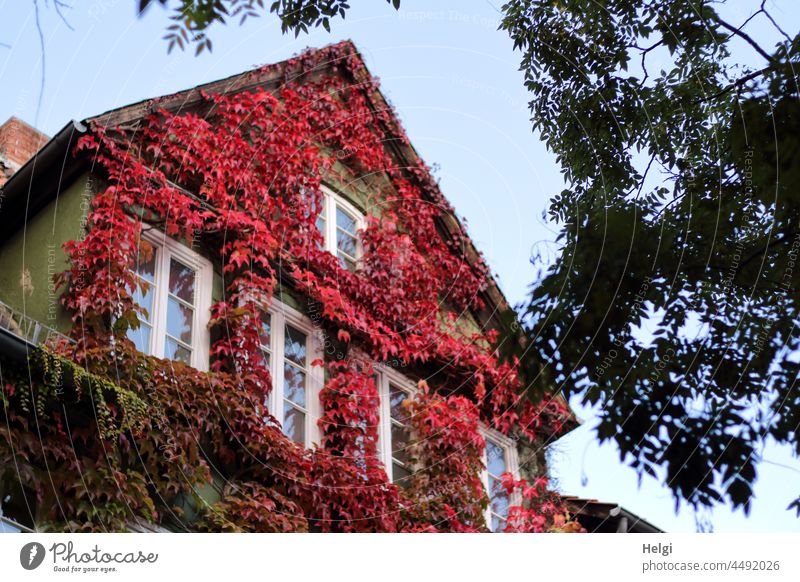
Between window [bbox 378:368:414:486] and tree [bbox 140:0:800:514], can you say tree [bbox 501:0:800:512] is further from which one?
window [bbox 378:368:414:486]

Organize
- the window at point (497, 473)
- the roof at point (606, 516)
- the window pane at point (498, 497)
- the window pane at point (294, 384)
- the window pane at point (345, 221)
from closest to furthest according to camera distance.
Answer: the window pane at point (294, 384) → the roof at point (606, 516) → the window at point (497, 473) → the window pane at point (498, 497) → the window pane at point (345, 221)

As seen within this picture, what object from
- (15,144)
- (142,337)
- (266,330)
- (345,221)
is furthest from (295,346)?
(15,144)

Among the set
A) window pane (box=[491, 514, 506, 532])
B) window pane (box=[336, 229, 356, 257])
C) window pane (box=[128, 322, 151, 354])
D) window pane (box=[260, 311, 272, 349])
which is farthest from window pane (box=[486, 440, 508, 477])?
window pane (box=[128, 322, 151, 354])

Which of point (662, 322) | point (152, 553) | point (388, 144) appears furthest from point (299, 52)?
point (152, 553)

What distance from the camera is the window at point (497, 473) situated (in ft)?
26.0

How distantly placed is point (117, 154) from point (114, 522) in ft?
7.89

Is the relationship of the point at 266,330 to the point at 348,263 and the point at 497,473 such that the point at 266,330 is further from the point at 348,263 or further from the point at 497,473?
the point at 497,473

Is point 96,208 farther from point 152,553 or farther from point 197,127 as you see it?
point 152,553

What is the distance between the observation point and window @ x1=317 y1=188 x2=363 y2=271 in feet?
26.6

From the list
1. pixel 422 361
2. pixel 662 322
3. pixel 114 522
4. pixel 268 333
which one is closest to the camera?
pixel 114 522

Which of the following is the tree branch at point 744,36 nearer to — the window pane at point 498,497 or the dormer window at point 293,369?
the dormer window at point 293,369

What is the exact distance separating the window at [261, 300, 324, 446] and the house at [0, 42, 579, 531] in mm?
16

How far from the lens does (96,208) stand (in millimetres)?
6500

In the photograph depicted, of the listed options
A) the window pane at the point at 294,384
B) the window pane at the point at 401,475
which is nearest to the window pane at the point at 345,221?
the window pane at the point at 294,384
